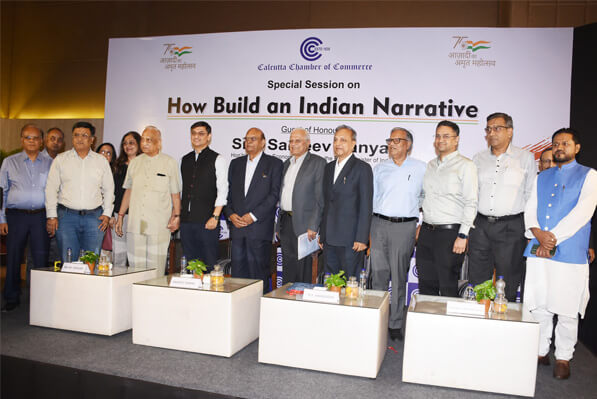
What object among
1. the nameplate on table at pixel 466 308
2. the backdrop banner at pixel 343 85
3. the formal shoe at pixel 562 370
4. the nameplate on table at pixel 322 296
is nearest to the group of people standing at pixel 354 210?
the formal shoe at pixel 562 370

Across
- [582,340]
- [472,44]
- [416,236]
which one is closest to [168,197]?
[416,236]

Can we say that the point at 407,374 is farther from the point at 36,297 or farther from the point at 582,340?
the point at 36,297

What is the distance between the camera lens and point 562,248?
300cm

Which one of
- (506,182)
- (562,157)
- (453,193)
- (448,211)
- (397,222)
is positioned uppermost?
(562,157)

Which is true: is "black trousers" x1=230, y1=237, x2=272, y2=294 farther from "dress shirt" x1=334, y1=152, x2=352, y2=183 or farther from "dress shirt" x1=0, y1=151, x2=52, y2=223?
"dress shirt" x1=0, y1=151, x2=52, y2=223

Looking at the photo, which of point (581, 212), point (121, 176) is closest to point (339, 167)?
point (581, 212)

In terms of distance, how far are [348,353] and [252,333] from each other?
0.87 m

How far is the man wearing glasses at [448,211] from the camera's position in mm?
3340

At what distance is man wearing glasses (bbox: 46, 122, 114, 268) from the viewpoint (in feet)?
13.1

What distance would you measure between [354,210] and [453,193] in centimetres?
78

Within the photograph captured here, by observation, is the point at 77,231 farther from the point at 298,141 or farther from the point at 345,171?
the point at 345,171

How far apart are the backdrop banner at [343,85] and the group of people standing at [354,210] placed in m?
1.01

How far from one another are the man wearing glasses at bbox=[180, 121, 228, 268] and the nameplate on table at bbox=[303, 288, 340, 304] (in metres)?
1.55

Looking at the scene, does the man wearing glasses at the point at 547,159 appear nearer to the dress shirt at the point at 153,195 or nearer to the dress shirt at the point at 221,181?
the dress shirt at the point at 221,181
